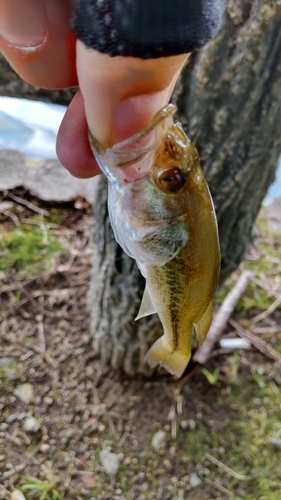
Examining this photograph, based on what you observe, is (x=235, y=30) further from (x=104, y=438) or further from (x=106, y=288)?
(x=104, y=438)

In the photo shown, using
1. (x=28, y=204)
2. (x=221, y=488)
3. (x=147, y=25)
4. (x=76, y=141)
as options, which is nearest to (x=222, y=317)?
(x=221, y=488)

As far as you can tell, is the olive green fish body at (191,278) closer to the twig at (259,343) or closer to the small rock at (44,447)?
the small rock at (44,447)

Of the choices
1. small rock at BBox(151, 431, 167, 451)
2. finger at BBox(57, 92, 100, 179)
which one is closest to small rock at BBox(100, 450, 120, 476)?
small rock at BBox(151, 431, 167, 451)

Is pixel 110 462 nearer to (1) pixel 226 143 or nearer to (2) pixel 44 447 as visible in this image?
(2) pixel 44 447

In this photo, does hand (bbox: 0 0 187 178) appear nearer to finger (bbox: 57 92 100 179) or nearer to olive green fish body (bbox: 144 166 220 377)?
finger (bbox: 57 92 100 179)

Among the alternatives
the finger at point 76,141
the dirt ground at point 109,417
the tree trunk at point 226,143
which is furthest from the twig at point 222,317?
the finger at point 76,141

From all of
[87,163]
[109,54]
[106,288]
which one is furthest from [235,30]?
[106,288]
